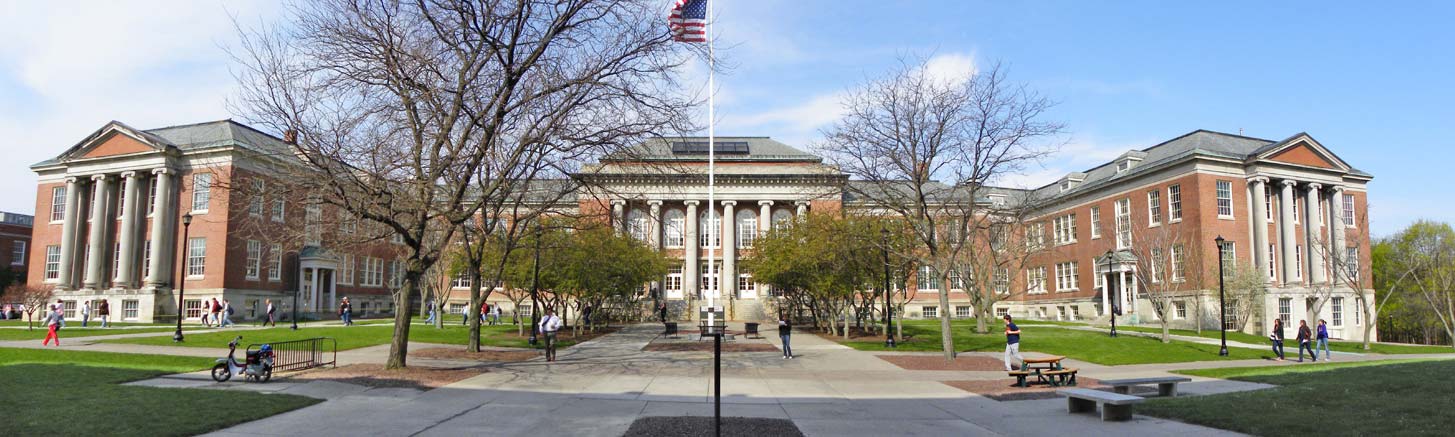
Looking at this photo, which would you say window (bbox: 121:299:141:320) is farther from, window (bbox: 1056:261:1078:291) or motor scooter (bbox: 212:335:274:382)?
window (bbox: 1056:261:1078:291)

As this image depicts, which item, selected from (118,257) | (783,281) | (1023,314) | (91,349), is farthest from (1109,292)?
(118,257)

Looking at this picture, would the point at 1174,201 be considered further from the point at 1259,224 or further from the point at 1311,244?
the point at 1311,244

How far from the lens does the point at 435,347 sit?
2797 cm

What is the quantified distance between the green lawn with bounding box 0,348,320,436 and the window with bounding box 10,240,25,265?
62686mm

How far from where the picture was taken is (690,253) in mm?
61719

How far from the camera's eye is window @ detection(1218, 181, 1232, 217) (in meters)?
49.8

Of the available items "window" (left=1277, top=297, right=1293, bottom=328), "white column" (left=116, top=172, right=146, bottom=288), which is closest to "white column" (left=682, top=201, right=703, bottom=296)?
"white column" (left=116, top=172, right=146, bottom=288)

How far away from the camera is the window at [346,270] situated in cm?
5593

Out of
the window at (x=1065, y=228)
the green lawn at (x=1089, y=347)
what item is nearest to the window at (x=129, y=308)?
the green lawn at (x=1089, y=347)

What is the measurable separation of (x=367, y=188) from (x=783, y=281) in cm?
2796

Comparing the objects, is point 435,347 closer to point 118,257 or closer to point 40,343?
point 40,343

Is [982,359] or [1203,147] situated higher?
[1203,147]

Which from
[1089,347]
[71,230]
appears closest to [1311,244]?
[1089,347]

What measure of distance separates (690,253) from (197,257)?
3257 cm
